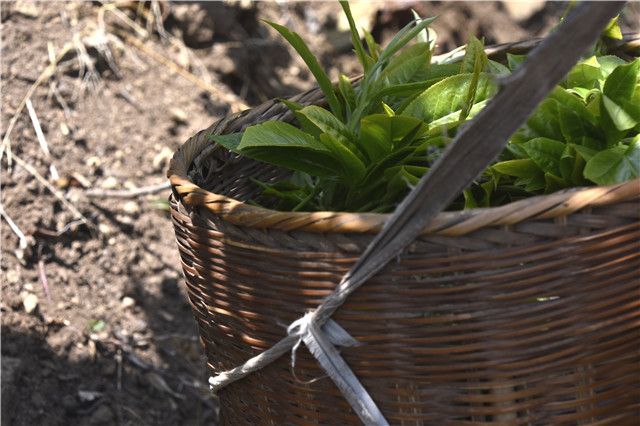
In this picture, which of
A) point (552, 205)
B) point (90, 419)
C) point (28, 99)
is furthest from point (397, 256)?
point (28, 99)

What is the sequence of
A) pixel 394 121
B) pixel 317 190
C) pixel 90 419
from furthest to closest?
pixel 90 419, pixel 317 190, pixel 394 121

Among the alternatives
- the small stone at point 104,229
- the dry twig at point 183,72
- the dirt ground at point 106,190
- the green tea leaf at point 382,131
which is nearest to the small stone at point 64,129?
the dirt ground at point 106,190

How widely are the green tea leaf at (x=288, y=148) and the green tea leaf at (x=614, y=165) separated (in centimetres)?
32

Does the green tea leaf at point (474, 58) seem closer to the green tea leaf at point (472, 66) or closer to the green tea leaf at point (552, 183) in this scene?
the green tea leaf at point (472, 66)

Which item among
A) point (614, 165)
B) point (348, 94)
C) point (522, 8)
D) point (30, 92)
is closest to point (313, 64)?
point (348, 94)

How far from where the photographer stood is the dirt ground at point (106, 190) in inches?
71.7

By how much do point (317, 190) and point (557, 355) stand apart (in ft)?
1.37

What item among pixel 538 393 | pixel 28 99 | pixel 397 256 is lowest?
pixel 538 393

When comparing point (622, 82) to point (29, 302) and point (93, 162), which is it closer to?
point (29, 302)

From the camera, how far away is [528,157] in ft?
3.79

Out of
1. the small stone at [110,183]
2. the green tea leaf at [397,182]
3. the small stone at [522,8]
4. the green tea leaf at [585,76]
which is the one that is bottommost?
the green tea leaf at [397,182]

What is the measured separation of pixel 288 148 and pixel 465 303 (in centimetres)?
34

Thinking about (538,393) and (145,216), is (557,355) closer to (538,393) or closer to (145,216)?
(538,393)

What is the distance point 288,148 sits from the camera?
46.1 inches
